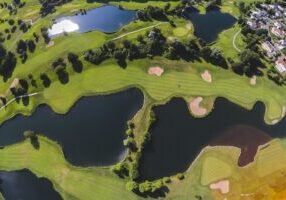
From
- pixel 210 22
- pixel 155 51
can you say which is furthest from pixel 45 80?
pixel 210 22

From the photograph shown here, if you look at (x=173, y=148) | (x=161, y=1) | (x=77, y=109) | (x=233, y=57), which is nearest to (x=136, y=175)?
(x=173, y=148)

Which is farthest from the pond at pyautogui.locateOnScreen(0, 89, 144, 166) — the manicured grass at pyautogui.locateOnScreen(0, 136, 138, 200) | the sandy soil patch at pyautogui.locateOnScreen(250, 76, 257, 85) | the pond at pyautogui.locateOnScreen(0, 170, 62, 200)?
the sandy soil patch at pyautogui.locateOnScreen(250, 76, 257, 85)

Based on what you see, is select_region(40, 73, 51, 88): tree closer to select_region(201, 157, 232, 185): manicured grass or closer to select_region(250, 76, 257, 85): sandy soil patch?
select_region(201, 157, 232, 185): manicured grass

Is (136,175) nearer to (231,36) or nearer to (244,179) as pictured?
(244,179)

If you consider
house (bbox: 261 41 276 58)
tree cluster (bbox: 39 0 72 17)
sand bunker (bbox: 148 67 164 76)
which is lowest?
house (bbox: 261 41 276 58)

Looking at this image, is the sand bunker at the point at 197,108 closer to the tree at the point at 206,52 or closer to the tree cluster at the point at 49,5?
the tree at the point at 206,52

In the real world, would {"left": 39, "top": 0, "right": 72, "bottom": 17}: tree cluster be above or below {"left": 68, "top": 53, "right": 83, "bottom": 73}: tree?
above

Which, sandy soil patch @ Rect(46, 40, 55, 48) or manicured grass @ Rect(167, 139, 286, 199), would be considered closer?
manicured grass @ Rect(167, 139, 286, 199)
